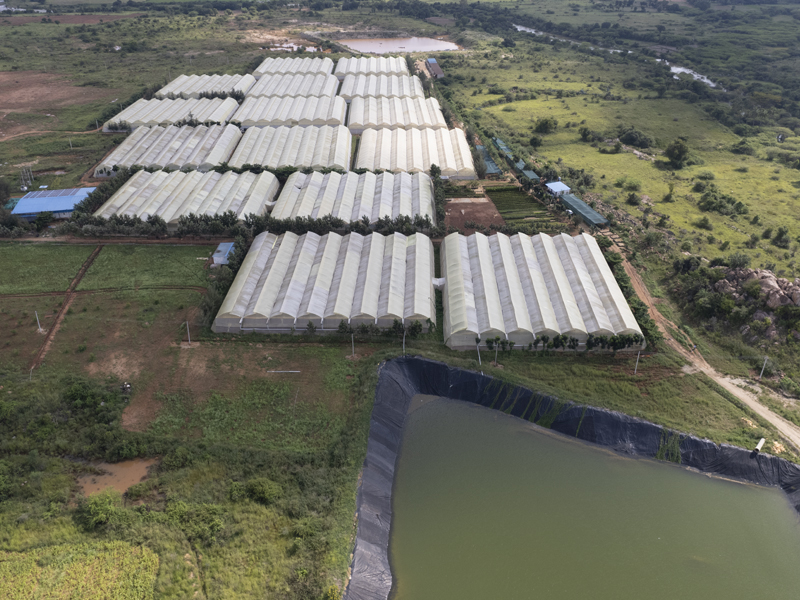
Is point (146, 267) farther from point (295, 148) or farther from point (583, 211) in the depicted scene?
point (583, 211)

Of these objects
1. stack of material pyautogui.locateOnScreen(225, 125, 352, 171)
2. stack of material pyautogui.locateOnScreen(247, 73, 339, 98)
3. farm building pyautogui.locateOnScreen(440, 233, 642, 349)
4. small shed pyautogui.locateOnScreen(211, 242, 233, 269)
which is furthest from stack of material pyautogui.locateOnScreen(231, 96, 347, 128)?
farm building pyautogui.locateOnScreen(440, 233, 642, 349)

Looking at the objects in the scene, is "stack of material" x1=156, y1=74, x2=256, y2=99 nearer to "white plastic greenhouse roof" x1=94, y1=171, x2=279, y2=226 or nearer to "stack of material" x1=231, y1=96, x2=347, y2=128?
"stack of material" x1=231, y1=96, x2=347, y2=128

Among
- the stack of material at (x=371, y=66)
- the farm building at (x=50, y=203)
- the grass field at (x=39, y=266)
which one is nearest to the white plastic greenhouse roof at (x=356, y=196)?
the grass field at (x=39, y=266)

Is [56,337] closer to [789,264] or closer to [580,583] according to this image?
[580,583]

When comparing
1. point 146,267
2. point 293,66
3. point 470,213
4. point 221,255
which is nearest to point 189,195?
point 146,267

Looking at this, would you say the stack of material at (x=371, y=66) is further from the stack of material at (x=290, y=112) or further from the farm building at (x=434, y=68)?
the stack of material at (x=290, y=112)

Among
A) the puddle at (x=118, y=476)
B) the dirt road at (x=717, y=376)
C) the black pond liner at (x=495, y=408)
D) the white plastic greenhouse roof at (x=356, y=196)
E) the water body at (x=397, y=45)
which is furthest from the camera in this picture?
the water body at (x=397, y=45)

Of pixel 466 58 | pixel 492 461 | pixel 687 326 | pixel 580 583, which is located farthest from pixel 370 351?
pixel 466 58

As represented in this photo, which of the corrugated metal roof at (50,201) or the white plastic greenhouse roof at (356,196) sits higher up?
the white plastic greenhouse roof at (356,196)
